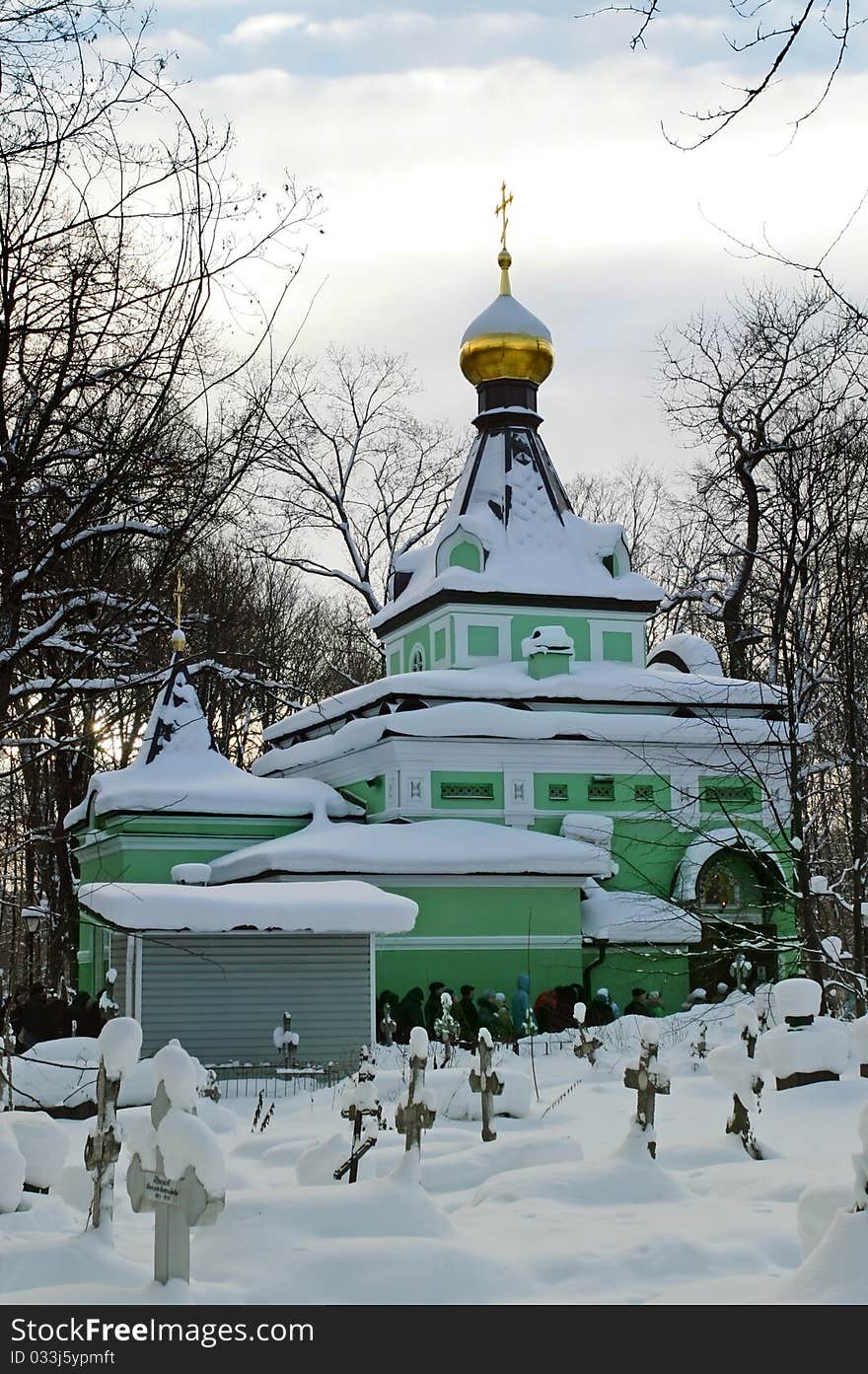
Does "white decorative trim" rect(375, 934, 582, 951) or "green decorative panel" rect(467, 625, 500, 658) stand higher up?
"green decorative panel" rect(467, 625, 500, 658)

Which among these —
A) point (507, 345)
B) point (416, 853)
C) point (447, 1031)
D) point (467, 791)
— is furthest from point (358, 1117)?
point (507, 345)

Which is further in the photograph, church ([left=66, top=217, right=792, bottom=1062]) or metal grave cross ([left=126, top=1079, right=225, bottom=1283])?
church ([left=66, top=217, right=792, bottom=1062])

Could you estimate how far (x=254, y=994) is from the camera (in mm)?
16828

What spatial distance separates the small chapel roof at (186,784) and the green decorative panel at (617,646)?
18.1 ft

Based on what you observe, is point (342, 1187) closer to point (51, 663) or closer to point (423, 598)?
point (51, 663)

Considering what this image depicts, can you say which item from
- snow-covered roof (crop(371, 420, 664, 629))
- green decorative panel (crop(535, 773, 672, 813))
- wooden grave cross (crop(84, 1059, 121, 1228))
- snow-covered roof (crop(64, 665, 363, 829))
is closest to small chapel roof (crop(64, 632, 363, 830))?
snow-covered roof (crop(64, 665, 363, 829))

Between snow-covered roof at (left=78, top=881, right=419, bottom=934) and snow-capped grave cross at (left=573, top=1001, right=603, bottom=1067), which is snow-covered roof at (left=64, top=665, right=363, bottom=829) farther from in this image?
snow-capped grave cross at (left=573, top=1001, right=603, bottom=1067)

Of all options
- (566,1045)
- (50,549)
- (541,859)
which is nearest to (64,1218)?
(50,549)

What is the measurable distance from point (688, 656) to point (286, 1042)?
1407cm

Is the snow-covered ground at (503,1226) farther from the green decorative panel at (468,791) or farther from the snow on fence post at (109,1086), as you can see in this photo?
the green decorative panel at (468,791)

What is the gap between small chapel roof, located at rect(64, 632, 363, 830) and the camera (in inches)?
896

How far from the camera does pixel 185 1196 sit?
5.31 m

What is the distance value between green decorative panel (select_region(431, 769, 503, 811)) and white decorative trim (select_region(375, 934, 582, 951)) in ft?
7.92

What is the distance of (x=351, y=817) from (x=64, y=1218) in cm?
1638
